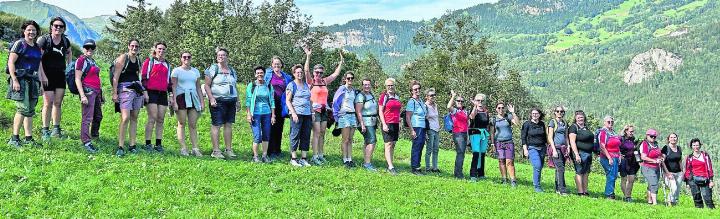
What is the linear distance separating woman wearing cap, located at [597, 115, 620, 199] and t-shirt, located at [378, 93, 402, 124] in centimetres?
593

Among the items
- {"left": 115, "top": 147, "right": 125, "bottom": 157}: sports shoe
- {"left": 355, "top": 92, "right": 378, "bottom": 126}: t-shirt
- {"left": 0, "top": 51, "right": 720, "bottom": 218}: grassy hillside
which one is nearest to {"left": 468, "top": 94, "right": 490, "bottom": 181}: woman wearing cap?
{"left": 0, "top": 51, "right": 720, "bottom": 218}: grassy hillside

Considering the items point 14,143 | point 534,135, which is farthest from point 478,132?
point 14,143

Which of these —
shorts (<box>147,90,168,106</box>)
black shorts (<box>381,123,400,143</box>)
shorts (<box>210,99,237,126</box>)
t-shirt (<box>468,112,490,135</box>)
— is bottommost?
black shorts (<box>381,123,400,143</box>)

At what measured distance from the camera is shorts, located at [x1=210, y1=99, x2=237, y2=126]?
14375 millimetres

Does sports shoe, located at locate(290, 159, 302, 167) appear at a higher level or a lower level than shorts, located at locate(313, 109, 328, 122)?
lower

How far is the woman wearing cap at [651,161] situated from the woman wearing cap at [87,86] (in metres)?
14.2

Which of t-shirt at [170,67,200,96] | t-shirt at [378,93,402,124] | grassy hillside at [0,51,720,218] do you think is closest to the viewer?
grassy hillside at [0,51,720,218]

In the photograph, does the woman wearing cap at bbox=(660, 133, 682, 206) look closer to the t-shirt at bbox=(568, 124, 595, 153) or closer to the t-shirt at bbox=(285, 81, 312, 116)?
the t-shirt at bbox=(568, 124, 595, 153)

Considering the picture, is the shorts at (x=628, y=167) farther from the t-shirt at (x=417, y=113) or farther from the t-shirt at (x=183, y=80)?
the t-shirt at (x=183, y=80)

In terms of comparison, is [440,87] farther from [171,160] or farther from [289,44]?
[171,160]

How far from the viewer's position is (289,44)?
76.3 m

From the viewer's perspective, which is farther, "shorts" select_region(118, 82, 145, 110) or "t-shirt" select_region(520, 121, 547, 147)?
"t-shirt" select_region(520, 121, 547, 147)

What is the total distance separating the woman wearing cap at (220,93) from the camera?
1425 cm

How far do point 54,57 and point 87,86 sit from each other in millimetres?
1208
